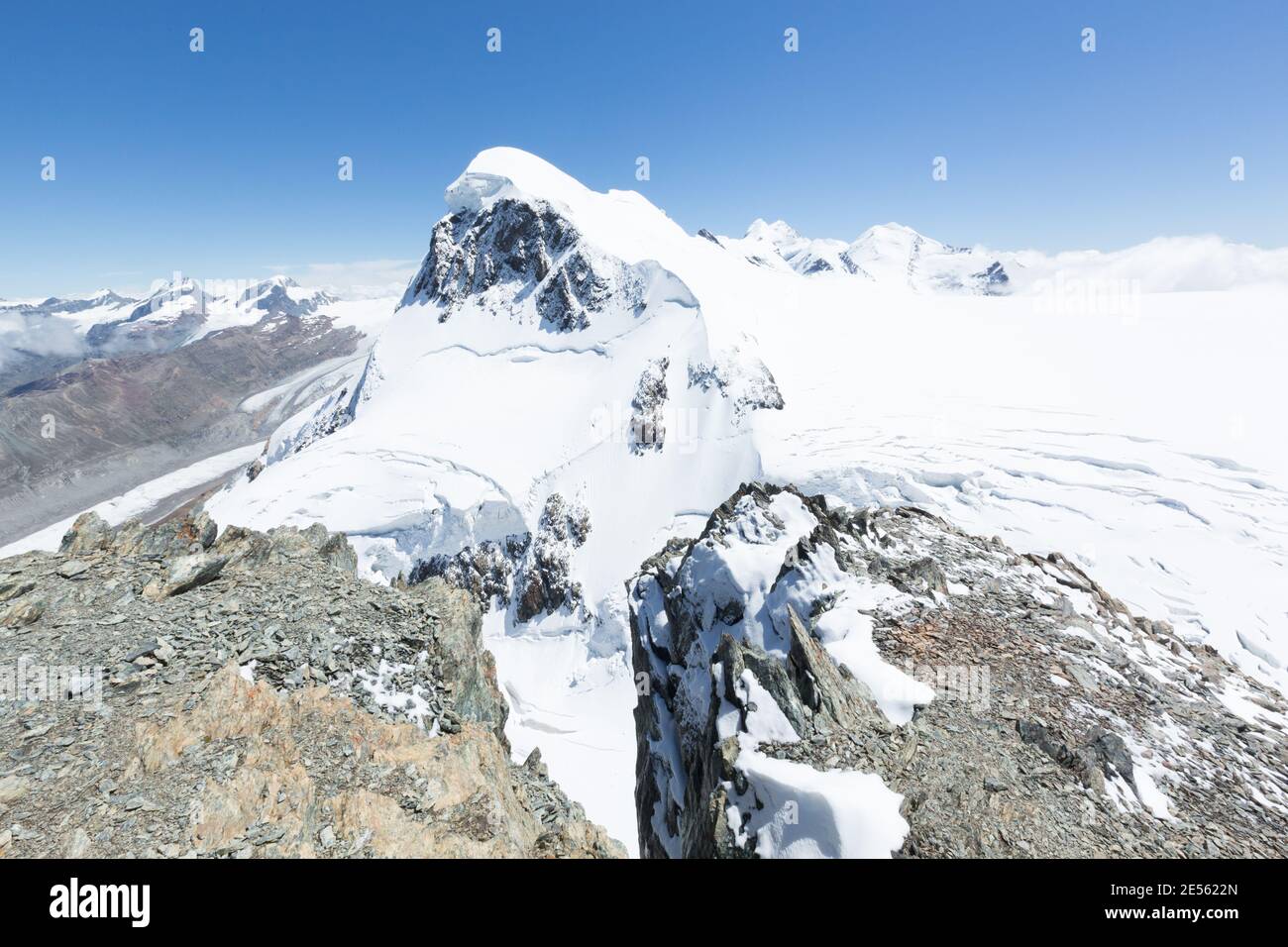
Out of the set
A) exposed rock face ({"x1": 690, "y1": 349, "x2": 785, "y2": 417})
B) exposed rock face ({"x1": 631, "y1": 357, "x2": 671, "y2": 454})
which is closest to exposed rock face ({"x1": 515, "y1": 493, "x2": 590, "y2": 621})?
exposed rock face ({"x1": 631, "y1": 357, "x2": 671, "y2": 454})

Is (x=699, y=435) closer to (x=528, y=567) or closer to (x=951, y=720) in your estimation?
(x=528, y=567)

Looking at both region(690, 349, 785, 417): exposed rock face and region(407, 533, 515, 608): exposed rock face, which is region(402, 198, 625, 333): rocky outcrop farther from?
region(407, 533, 515, 608): exposed rock face

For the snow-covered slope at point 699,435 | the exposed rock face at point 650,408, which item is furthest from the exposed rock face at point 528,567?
the exposed rock face at point 650,408

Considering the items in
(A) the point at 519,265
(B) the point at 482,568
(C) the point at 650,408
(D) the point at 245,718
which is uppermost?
(A) the point at 519,265

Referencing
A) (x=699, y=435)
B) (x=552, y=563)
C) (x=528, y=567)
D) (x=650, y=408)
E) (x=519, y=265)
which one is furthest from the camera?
(x=519, y=265)

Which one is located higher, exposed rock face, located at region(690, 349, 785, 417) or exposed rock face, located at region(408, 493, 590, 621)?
exposed rock face, located at region(690, 349, 785, 417)

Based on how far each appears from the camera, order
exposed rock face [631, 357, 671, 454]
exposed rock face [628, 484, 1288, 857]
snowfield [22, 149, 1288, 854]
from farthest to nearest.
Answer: exposed rock face [631, 357, 671, 454] → snowfield [22, 149, 1288, 854] → exposed rock face [628, 484, 1288, 857]

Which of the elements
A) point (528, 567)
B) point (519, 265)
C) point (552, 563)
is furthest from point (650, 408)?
point (519, 265)
